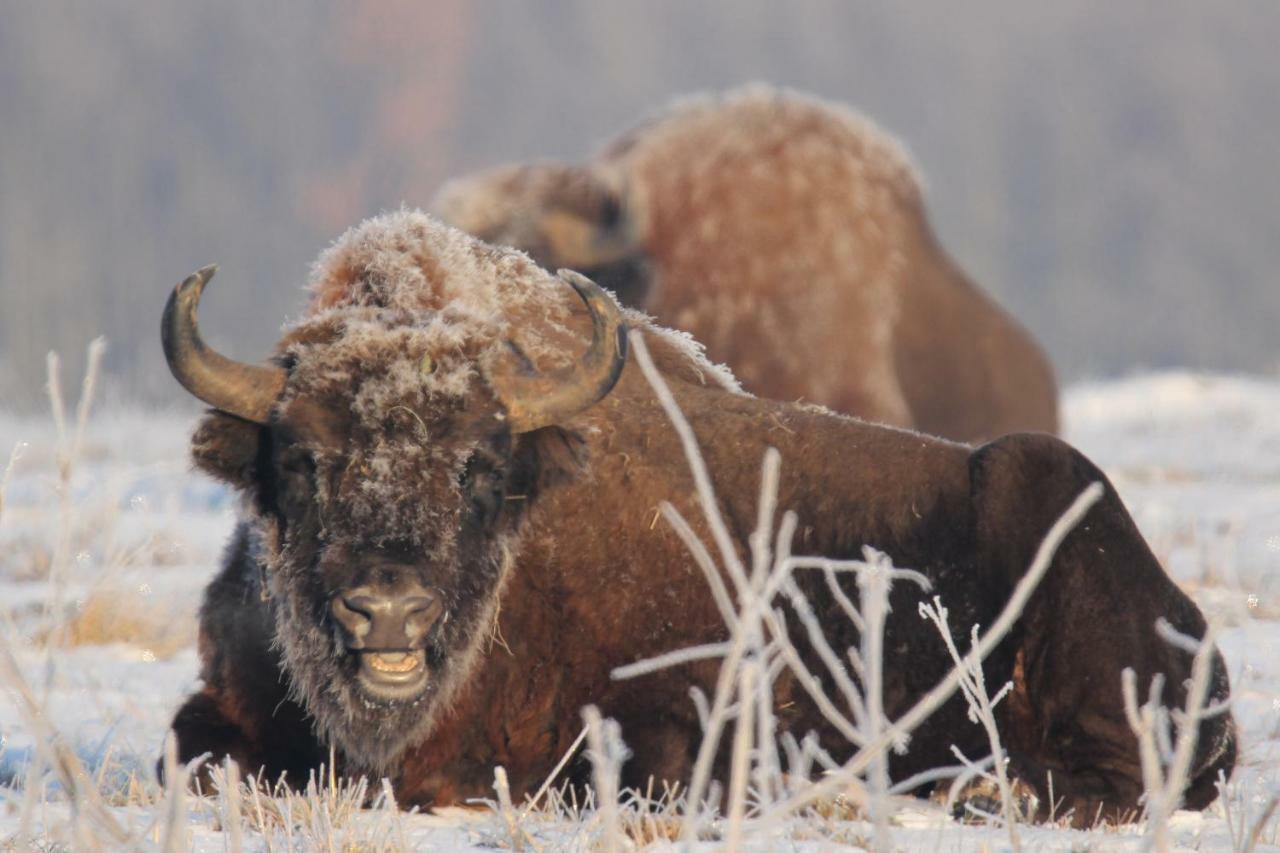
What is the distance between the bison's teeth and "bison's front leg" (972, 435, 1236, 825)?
179cm

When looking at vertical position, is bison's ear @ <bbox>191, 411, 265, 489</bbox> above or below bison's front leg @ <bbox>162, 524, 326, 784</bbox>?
above

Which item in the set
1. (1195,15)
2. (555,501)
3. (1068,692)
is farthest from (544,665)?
(1195,15)

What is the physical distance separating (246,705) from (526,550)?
3.14 ft

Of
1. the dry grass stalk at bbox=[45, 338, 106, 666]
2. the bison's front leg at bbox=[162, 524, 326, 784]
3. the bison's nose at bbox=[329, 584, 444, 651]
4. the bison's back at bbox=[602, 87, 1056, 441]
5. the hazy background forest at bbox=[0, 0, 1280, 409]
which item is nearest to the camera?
the dry grass stalk at bbox=[45, 338, 106, 666]

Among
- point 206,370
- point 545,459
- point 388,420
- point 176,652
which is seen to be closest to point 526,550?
point 545,459

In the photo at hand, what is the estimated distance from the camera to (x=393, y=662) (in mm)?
4348

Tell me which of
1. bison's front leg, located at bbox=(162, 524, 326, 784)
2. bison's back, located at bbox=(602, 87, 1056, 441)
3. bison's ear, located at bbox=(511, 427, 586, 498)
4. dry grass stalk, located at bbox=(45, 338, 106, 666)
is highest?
bison's back, located at bbox=(602, 87, 1056, 441)

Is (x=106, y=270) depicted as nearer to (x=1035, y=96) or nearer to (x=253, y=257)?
(x=253, y=257)

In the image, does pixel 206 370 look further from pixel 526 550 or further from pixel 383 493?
pixel 526 550

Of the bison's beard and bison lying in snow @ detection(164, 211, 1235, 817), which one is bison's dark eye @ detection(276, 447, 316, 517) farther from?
the bison's beard

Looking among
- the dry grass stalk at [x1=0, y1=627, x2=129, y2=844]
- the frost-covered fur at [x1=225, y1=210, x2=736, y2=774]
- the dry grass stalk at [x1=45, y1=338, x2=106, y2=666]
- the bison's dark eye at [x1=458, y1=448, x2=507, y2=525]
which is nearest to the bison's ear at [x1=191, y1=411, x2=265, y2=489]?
the frost-covered fur at [x1=225, y1=210, x2=736, y2=774]

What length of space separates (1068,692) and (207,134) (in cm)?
9173

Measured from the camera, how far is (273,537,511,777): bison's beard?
452 cm

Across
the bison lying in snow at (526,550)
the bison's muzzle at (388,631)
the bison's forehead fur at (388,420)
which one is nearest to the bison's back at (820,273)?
the bison lying in snow at (526,550)
